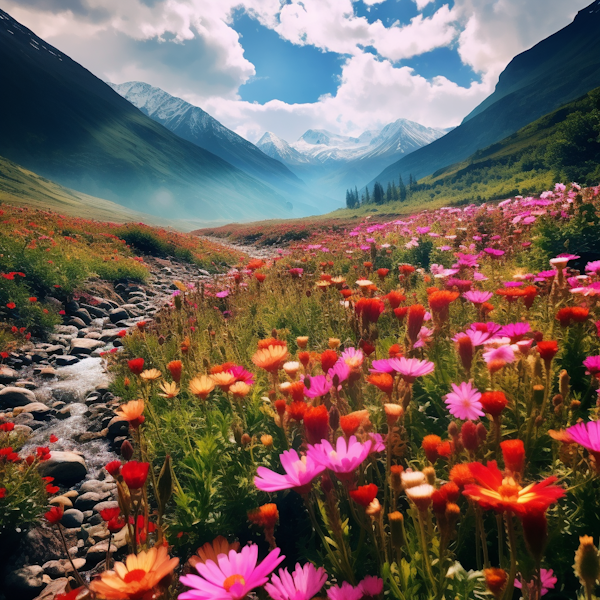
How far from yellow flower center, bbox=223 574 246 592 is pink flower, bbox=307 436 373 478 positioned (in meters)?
0.32

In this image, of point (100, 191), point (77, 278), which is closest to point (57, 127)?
point (100, 191)

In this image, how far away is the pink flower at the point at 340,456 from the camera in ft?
3.18

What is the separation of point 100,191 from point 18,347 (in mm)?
137300

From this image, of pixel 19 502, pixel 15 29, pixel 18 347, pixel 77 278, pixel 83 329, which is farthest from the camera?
pixel 15 29

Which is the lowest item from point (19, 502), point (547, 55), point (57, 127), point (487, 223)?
point (19, 502)

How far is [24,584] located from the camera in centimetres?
191

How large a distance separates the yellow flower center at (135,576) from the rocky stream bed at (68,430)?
1491mm

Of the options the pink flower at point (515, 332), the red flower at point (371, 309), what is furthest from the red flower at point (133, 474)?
the pink flower at point (515, 332)

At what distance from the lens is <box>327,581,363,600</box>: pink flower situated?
90cm

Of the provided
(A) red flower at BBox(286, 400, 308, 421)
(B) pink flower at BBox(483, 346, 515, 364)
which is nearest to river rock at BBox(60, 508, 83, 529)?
(A) red flower at BBox(286, 400, 308, 421)

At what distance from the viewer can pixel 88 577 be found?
6.56 ft

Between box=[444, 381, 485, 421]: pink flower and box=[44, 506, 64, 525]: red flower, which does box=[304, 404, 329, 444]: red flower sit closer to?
box=[444, 381, 485, 421]: pink flower

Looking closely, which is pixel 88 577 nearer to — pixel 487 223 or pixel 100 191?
pixel 487 223

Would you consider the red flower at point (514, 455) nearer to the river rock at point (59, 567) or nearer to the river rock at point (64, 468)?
the river rock at point (59, 567)
